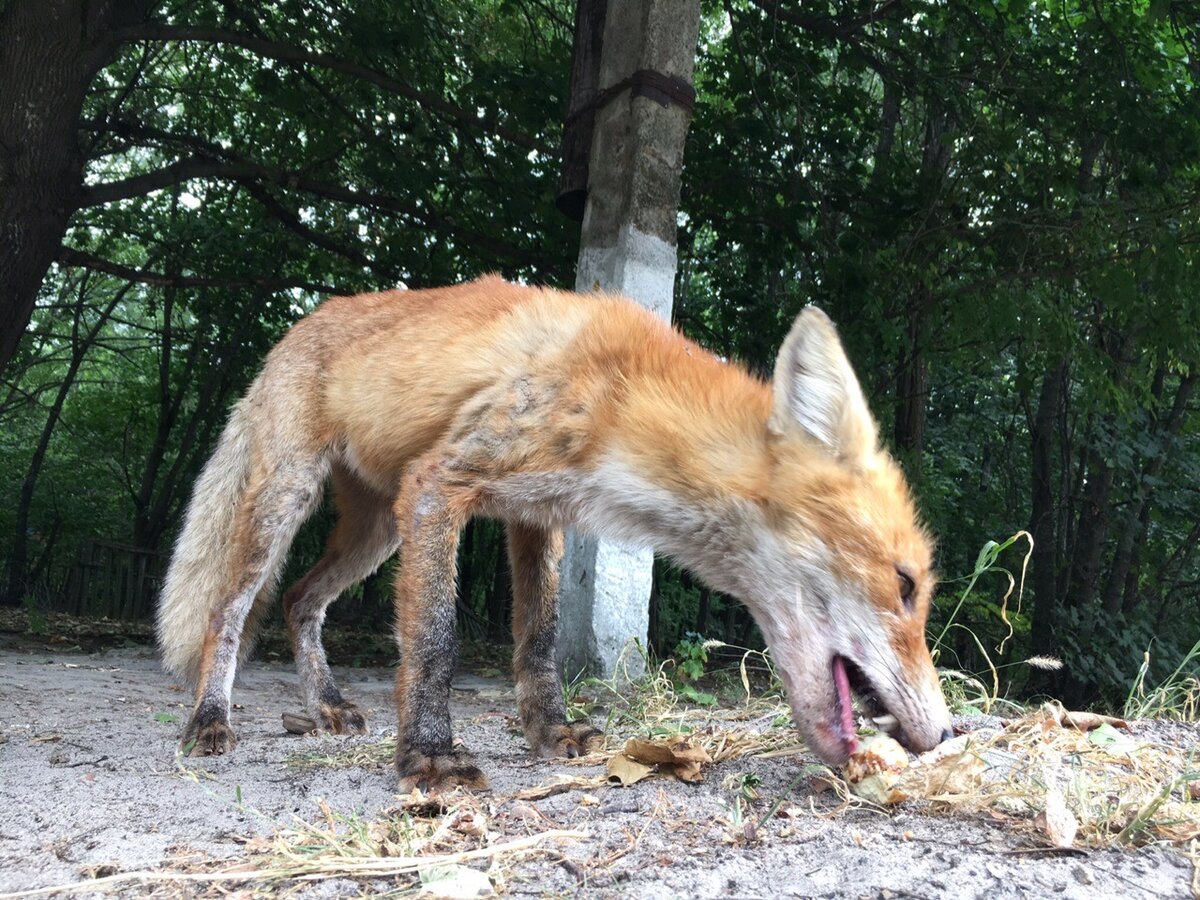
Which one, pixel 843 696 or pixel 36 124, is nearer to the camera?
pixel 843 696

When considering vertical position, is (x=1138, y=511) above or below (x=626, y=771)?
above

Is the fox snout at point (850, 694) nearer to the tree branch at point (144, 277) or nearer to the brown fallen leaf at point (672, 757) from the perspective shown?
the brown fallen leaf at point (672, 757)

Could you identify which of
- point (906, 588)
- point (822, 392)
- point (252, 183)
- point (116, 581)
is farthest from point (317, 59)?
point (116, 581)

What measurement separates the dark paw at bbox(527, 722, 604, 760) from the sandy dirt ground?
0.36ft

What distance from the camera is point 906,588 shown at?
2.54 metres

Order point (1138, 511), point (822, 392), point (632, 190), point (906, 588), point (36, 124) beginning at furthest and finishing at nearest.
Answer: point (1138, 511)
point (36, 124)
point (632, 190)
point (822, 392)
point (906, 588)

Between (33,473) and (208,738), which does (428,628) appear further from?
(33,473)

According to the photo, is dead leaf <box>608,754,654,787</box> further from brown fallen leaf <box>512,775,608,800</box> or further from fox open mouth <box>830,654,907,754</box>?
fox open mouth <box>830,654,907,754</box>

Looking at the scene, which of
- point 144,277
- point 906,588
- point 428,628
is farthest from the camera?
point 144,277

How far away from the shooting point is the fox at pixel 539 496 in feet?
8.45

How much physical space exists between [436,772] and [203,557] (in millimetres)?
2057

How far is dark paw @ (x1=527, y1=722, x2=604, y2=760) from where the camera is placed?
3334 millimetres

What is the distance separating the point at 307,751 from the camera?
3.52 m

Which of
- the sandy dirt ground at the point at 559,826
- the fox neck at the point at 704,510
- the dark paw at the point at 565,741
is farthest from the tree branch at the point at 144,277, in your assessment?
the fox neck at the point at 704,510
